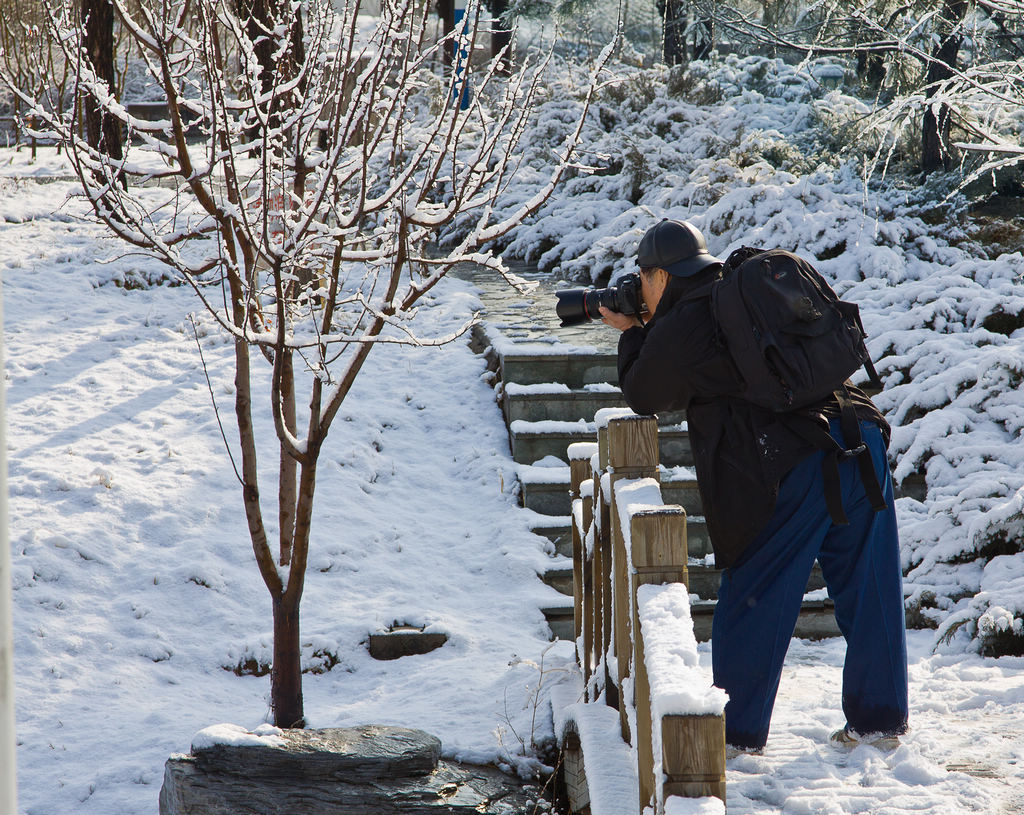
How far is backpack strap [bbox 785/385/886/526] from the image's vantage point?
245cm

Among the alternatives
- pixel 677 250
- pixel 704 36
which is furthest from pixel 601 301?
pixel 704 36

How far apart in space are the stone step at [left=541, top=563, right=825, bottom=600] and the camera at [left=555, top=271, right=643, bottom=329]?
2.04 m

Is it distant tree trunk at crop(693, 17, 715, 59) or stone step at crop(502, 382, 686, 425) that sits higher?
distant tree trunk at crop(693, 17, 715, 59)

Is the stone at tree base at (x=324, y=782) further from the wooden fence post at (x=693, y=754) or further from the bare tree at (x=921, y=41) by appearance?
the bare tree at (x=921, y=41)

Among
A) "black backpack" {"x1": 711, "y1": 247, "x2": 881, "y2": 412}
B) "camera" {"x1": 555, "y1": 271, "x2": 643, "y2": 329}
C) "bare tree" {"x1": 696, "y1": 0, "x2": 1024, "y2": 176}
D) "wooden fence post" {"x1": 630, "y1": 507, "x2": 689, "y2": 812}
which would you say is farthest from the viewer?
"bare tree" {"x1": 696, "y1": 0, "x2": 1024, "y2": 176}

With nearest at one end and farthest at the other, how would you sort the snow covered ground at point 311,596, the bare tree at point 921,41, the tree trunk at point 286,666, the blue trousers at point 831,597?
1. the blue trousers at point 831,597
2. the snow covered ground at point 311,596
3. the tree trunk at point 286,666
4. the bare tree at point 921,41

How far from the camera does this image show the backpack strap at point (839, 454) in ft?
8.04

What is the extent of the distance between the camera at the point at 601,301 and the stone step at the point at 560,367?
298cm

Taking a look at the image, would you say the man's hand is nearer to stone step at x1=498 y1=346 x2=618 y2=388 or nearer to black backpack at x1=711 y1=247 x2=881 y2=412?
black backpack at x1=711 y1=247 x2=881 y2=412

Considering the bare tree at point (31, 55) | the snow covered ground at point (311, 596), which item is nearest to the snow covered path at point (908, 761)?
the snow covered ground at point (311, 596)

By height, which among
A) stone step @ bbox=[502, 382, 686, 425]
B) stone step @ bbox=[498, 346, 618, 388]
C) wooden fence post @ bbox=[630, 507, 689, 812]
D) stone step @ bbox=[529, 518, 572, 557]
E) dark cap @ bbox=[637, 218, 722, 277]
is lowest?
stone step @ bbox=[529, 518, 572, 557]

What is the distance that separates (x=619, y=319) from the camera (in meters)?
2.87

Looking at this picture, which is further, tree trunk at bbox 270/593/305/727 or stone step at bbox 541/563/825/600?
stone step at bbox 541/563/825/600

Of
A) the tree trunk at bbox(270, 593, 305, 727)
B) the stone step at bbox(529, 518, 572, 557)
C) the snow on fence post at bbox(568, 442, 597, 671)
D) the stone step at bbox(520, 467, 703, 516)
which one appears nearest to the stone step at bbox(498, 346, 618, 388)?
the stone step at bbox(520, 467, 703, 516)
